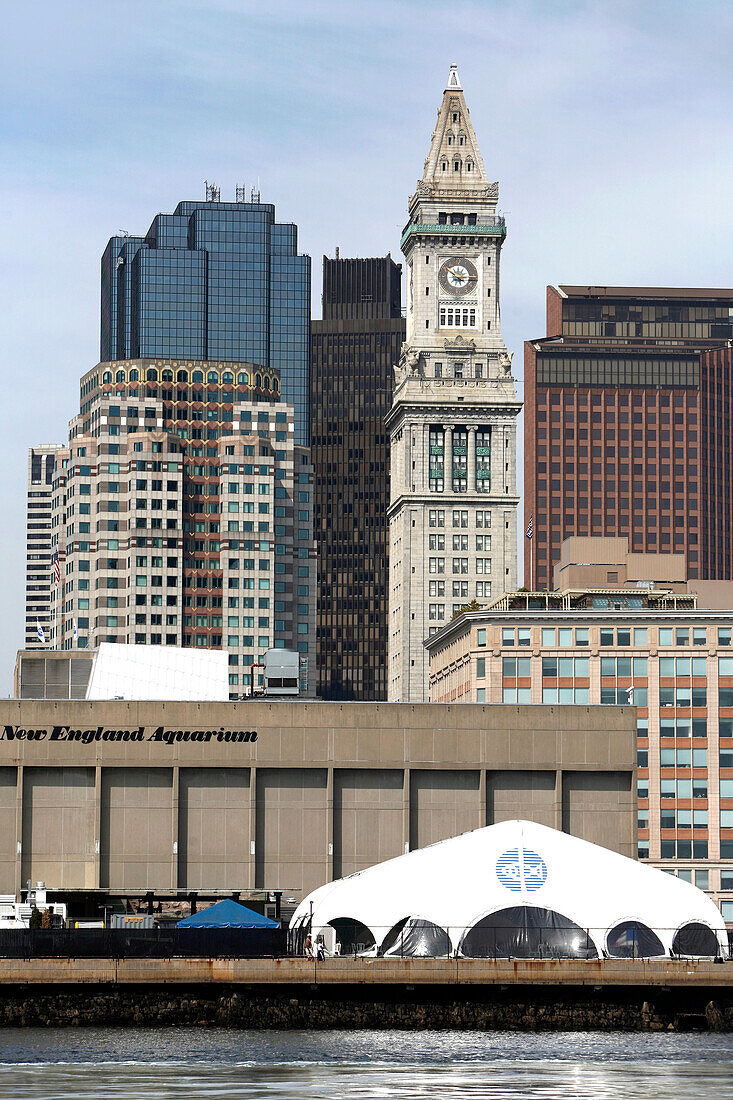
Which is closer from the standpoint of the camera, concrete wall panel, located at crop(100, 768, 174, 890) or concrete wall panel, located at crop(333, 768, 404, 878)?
concrete wall panel, located at crop(100, 768, 174, 890)

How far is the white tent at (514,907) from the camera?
87.1m

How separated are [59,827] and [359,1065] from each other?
140 feet

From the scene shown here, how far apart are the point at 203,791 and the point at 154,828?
10.6 feet

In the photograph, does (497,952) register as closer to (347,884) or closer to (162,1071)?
(347,884)

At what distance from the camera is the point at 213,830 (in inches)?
4299

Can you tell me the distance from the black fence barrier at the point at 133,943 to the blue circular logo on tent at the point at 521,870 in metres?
11.3

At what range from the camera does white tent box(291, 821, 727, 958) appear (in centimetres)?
8706

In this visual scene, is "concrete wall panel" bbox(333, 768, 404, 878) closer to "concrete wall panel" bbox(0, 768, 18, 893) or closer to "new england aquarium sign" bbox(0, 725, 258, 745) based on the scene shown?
"new england aquarium sign" bbox(0, 725, 258, 745)

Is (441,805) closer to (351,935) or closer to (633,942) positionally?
(351,935)

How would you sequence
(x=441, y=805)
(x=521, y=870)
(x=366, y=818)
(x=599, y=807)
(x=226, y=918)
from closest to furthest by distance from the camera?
1. (x=521, y=870)
2. (x=226, y=918)
3. (x=366, y=818)
4. (x=441, y=805)
5. (x=599, y=807)

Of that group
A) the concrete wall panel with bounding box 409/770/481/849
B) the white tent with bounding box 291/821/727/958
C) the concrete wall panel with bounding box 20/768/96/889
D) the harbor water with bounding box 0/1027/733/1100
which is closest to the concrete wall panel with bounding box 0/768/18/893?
the concrete wall panel with bounding box 20/768/96/889

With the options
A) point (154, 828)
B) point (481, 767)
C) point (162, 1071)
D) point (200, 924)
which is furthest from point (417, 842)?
point (162, 1071)

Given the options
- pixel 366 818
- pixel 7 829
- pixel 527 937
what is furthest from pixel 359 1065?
pixel 7 829

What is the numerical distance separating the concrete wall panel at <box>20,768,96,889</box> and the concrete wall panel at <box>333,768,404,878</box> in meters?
13.1
